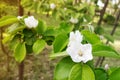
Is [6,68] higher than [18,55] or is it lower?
lower

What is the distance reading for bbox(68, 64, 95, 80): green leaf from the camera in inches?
33.6

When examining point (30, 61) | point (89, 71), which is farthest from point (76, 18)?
point (30, 61)

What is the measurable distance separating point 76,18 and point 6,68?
2312 mm

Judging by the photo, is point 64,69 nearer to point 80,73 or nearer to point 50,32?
point 80,73

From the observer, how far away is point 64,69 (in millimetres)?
913

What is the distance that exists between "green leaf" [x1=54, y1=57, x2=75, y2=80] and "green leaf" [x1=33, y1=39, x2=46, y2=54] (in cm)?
36

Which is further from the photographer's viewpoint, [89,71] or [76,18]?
[76,18]

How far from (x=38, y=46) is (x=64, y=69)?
396 millimetres

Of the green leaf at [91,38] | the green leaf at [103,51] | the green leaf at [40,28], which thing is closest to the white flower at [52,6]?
the green leaf at [40,28]

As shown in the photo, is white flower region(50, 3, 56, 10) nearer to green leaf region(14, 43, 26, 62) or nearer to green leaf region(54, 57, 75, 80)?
green leaf region(14, 43, 26, 62)

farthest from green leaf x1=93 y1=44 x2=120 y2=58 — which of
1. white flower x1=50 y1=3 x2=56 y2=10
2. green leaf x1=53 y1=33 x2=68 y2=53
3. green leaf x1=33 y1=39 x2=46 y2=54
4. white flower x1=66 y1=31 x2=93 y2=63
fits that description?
white flower x1=50 y1=3 x2=56 y2=10

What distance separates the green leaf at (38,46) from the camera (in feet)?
4.19

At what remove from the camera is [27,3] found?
7.36ft

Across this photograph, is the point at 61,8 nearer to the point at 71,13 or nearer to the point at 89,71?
the point at 71,13
